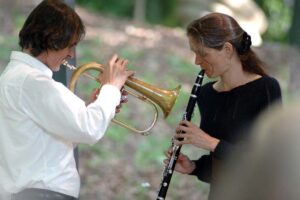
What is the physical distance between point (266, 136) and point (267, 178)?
111mm

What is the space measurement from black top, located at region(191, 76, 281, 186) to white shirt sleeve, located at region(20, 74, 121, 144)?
0.54 metres

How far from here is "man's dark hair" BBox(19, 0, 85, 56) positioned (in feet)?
8.38

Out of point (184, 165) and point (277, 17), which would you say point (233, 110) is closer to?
point (184, 165)

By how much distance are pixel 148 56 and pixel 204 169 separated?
17.2 ft

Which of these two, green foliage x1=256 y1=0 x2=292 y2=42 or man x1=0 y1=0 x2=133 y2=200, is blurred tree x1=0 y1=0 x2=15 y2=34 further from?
man x1=0 y1=0 x2=133 y2=200

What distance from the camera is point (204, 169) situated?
9.98 ft

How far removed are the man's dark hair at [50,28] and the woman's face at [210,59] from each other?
0.52 m

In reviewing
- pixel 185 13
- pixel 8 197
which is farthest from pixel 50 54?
pixel 185 13

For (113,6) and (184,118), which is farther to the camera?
(113,6)

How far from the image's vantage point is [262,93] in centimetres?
281

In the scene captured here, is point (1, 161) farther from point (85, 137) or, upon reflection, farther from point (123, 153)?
point (123, 153)

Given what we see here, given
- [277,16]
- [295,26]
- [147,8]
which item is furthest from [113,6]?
[295,26]

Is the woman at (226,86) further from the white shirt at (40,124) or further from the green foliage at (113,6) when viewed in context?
the green foliage at (113,6)

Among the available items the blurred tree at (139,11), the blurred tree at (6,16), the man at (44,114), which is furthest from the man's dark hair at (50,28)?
the blurred tree at (139,11)
